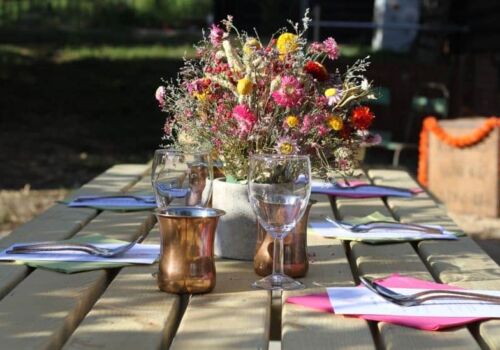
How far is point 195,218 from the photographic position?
2.13m

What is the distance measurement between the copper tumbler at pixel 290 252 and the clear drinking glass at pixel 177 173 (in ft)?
0.76

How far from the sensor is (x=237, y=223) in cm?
255

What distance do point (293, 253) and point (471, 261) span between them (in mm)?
512

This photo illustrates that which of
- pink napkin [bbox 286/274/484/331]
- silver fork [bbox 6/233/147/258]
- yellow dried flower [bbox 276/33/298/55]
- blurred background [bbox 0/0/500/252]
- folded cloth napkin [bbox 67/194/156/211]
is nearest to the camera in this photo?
pink napkin [bbox 286/274/484/331]

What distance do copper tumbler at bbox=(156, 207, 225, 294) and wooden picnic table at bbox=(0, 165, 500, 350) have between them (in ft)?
0.09

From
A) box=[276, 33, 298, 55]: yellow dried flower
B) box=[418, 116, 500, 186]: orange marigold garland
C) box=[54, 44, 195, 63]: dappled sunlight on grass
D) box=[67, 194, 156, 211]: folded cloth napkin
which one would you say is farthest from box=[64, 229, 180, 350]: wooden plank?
box=[54, 44, 195, 63]: dappled sunlight on grass

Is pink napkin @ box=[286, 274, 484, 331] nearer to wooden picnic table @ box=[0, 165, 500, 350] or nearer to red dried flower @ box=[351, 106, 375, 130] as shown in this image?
wooden picnic table @ box=[0, 165, 500, 350]

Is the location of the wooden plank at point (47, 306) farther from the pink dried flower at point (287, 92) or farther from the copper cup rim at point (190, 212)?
the pink dried flower at point (287, 92)

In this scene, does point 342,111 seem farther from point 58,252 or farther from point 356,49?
point 356,49

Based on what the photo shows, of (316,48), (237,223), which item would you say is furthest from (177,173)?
(316,48)

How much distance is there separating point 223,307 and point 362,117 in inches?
25.5

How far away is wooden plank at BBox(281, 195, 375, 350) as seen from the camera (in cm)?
181

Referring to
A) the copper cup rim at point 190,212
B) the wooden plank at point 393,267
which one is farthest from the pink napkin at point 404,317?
the copper cup rim at point 190,212

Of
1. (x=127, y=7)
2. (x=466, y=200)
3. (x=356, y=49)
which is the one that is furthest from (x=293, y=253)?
(x=127, y=7)
